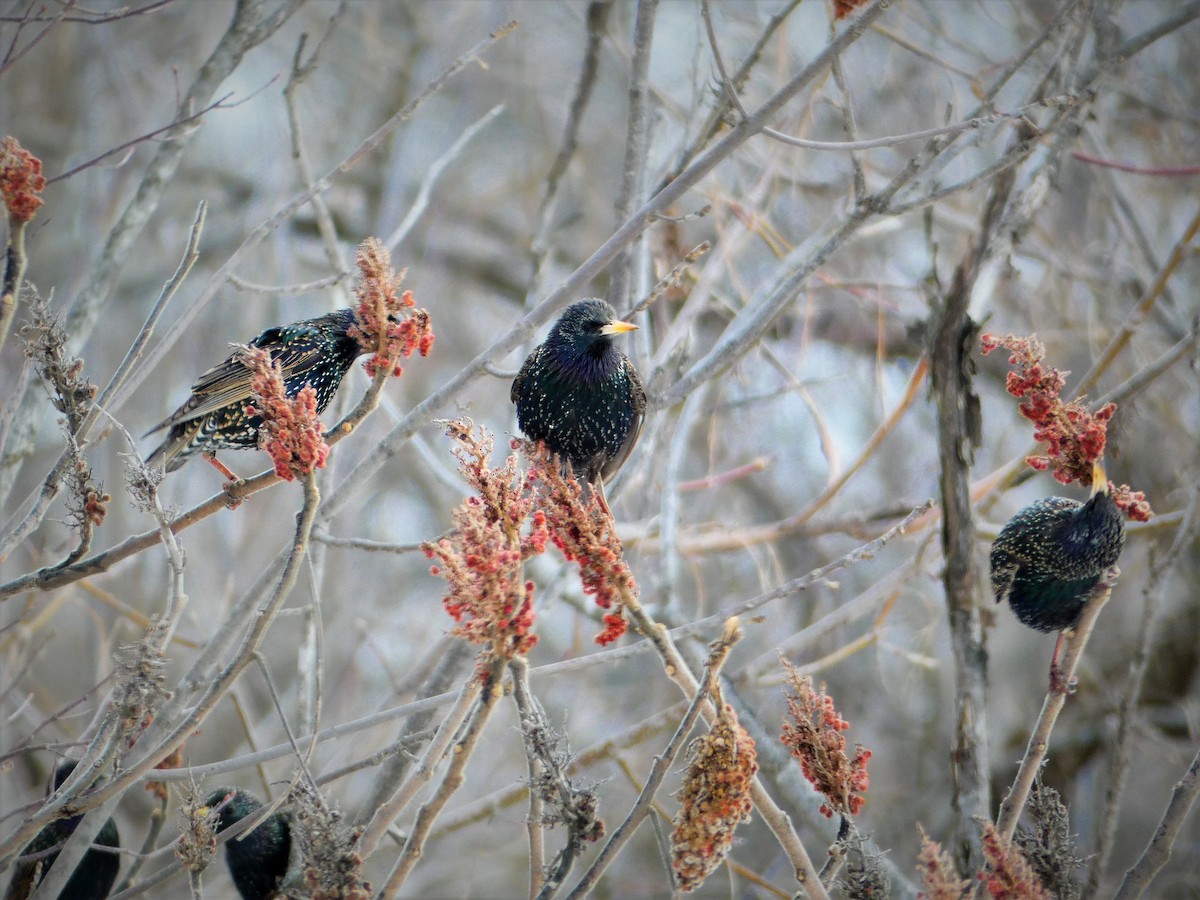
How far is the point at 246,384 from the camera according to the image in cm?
308

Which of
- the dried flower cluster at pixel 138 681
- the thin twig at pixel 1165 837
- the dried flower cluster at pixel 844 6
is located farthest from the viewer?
the dried flower cluster at pixel 844 6

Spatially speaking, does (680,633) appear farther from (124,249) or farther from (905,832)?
(905,832)

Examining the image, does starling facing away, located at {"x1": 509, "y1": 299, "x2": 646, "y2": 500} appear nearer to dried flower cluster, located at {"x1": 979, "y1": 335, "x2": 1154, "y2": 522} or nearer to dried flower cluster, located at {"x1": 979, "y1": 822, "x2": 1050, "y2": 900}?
dried flower cluster, located at {"x1": 979, "y1": 335, "x2": 1154, "y2": 522}

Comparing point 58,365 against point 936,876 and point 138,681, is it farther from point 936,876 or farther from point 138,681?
point 936,876

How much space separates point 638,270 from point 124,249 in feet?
5.33

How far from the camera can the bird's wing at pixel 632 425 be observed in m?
3.15

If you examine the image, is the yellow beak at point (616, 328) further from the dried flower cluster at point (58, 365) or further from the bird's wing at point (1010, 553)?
the dried flower cluster at point (58, 365)

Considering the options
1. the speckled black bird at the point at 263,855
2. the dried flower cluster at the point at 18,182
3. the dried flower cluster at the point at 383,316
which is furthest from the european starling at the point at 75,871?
the dried flower cluster at the point at 383,316

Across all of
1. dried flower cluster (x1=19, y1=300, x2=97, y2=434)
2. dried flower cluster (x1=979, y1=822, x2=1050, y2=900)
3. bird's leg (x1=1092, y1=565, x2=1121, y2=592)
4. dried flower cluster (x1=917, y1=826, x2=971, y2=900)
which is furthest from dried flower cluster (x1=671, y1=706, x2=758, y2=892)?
dried flower cluster (x1=19, y1=300, x2=97, y2=434)

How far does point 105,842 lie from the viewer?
2881 mm

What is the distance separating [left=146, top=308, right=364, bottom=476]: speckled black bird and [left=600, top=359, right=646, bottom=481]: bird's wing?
2.58 feet

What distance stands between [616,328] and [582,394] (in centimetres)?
23

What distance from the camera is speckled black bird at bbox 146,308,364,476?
295 cm

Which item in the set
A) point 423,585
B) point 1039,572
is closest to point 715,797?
point 1039,572
